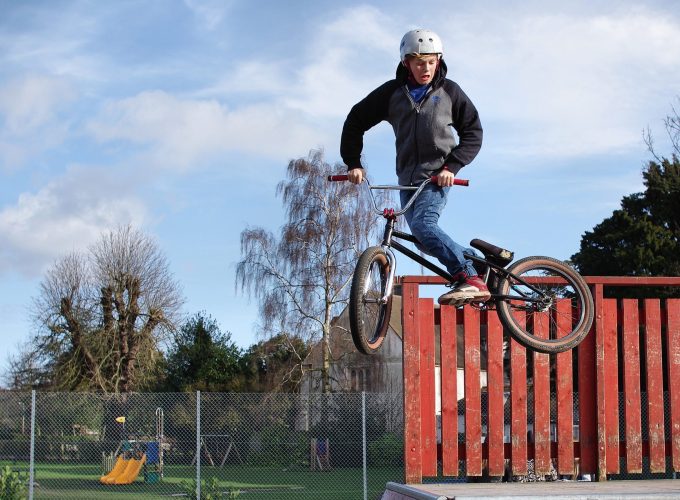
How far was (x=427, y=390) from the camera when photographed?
28.8 ft

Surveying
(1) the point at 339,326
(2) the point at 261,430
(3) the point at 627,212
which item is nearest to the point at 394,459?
(2) the point at 261,430

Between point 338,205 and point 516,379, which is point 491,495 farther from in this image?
point 338,205

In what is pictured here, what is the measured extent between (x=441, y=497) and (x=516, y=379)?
11.2 ft

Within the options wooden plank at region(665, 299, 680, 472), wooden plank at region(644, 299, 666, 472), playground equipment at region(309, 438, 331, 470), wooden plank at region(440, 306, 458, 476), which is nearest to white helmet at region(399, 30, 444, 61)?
wooden plank at region(440, 306, 458, 476)

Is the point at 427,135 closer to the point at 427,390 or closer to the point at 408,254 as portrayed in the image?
the point at 408,254

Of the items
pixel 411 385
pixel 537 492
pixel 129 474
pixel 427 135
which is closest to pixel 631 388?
pixel 411 385

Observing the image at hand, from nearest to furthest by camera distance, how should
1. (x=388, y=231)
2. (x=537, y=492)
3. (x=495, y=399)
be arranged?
1. (x=388, y=231)
2. (x=537, y=492)
3. (x=495, y=399)

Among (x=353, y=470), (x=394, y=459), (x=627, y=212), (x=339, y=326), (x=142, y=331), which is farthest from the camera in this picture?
(x=142, y=331)

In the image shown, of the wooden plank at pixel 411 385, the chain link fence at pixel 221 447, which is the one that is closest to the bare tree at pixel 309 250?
the chain link fence at pixel 221 447

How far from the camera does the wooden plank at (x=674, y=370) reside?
9117 millimetres

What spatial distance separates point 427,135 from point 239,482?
60.3 ft

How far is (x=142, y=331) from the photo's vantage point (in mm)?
37156

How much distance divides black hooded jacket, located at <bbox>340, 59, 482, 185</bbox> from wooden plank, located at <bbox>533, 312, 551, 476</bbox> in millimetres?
3558

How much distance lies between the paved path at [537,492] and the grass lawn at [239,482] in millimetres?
9717
